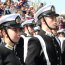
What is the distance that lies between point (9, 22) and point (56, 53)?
0.96 meters

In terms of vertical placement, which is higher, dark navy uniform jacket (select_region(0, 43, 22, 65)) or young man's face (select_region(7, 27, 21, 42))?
young man's face (select_region(7, 27, 21, 42))

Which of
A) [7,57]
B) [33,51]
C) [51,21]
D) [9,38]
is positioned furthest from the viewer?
[51,21]

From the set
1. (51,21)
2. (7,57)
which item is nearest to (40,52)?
(51,21)

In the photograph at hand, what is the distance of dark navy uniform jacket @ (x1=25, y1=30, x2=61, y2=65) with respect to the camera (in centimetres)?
546

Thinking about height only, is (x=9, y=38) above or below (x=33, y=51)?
above

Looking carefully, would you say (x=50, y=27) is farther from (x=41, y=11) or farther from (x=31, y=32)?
(x=31, y=32)

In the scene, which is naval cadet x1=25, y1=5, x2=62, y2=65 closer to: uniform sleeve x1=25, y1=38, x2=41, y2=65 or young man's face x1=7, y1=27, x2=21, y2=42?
uniform sleeve x1=25, y1=38, x2=41, y2=65

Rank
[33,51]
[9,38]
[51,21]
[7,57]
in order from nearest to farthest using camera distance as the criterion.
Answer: [7,57] < [9,38] < [33,51] < [51,21]

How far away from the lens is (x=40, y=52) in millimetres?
5504

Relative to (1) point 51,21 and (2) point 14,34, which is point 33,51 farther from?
(1) point 51,21

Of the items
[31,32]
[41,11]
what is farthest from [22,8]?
[41,11]

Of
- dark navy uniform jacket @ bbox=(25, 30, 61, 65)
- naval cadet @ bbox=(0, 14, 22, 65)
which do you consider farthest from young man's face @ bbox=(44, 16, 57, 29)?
naval cadet @ bbox=(0, 14, 22, 65)

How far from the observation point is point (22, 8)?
1692cm

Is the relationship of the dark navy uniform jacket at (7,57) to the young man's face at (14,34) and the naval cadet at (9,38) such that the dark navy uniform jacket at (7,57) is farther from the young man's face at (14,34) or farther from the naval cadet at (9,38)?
the young man's face at (14,34)
